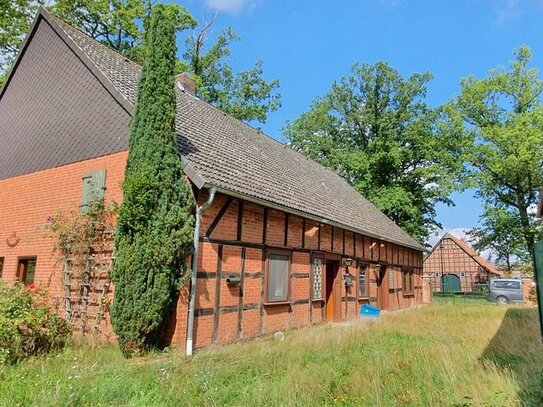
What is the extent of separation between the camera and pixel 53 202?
32.5 ft

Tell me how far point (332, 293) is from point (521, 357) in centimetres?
701

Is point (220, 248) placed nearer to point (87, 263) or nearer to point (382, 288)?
point (87, 263)

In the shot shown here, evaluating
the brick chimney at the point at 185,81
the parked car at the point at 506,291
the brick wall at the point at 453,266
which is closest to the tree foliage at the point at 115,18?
the brick chimney at the point at 185,81

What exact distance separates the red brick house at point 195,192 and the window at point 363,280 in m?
1.20

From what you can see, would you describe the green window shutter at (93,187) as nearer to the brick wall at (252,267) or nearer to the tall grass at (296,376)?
the brick wall at (252,267)

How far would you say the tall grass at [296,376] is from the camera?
4.64 meters

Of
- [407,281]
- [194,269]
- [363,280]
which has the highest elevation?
[194,269]

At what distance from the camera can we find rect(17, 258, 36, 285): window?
33.1 feet

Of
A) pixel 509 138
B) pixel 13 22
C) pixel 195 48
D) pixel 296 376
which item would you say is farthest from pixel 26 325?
pixel 509 138

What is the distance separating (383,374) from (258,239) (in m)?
4.59

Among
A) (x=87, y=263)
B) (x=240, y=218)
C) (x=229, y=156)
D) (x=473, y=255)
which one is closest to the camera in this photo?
(x=87, y=263)

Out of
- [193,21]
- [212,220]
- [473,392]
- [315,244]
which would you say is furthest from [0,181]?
[193,21]

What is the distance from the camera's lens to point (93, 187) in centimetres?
902

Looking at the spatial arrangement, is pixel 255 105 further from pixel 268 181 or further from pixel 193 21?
pixel 268 181
